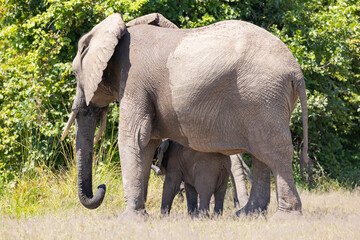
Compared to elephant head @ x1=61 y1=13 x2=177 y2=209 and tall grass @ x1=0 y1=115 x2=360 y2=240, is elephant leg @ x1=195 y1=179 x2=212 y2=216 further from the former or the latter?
elephant head @ x1=61 y1=13 x2=177 y2=209

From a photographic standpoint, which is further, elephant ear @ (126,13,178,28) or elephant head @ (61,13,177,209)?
elephant ear @ (126,13,178,28)

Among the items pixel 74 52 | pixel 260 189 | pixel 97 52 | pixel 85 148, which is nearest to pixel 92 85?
pixel 97 52

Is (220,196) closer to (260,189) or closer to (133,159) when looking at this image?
(260,189)

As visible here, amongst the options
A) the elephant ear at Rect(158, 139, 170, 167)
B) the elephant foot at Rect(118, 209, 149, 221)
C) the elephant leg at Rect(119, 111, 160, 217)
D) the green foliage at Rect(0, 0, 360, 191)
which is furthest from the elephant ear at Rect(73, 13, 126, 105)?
the green foliage at Rect(0, 0, 360, 191)

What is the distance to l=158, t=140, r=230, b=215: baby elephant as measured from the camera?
808 cm

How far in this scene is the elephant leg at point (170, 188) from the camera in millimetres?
8438

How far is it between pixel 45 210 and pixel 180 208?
231 centimetres

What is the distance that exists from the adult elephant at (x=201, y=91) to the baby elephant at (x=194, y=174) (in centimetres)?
78

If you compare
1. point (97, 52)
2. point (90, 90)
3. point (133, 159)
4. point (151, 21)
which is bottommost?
point (133, 159)

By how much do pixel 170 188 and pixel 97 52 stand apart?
2294 mm

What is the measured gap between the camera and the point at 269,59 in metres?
6.66

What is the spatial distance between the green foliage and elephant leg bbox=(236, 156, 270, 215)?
4290 mm

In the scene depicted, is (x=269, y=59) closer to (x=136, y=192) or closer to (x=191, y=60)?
(x=191, y=60)

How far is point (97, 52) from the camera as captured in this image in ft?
24.0
